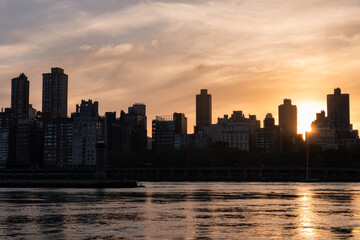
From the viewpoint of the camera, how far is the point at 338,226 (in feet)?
184

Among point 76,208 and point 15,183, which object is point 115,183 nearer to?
point 15,183

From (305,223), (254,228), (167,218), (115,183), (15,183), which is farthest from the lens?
(15,183)

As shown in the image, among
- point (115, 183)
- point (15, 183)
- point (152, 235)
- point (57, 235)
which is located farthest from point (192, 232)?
point (15, 183)

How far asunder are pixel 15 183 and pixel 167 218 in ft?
449

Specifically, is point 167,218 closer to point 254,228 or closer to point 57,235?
point 254,228

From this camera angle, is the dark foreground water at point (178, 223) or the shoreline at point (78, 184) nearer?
the dark foreground water at point (178, 223)

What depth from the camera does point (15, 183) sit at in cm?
19125

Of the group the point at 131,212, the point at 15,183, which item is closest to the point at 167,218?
the point at 131,212

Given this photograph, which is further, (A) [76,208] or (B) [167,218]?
(A) [76,208]

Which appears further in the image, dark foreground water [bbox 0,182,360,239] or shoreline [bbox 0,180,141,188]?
shoreline [bbox 0,180,141,188]

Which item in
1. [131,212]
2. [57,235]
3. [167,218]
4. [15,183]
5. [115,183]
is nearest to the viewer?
[57,235]

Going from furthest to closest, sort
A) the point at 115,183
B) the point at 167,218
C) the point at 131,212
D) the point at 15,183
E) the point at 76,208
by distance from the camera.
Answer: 1. the point at 15,183
2. the point at 115,183
3. the point at 76,208
4. the point at 131,212
5. the point at 167,218

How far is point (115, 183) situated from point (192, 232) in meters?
125

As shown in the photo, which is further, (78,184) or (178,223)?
(78,184)
